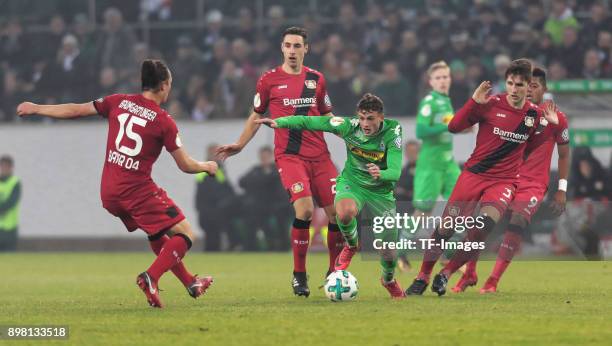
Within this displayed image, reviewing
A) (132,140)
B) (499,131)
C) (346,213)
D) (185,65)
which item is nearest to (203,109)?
(185,65)

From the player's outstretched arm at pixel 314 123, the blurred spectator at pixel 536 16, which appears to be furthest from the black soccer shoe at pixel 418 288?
the blurred spectator at pixel 536 16

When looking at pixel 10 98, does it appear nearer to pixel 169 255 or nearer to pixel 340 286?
pixel 169 255

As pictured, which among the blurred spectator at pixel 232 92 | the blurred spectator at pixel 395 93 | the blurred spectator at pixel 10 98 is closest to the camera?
the blurred spectator at pixel 395 93

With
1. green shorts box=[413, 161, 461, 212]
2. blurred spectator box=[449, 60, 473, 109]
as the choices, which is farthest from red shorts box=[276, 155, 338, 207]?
blurred spectator box=[449, 60, 473, 109]

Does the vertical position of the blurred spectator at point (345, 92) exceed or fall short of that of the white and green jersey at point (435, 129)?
it falls short

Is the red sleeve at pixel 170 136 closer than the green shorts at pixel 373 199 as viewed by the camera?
Yes

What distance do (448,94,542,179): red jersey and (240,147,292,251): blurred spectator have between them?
11224mm

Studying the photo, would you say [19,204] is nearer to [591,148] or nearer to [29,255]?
[29,255]

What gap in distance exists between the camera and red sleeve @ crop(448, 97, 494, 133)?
11422 mm

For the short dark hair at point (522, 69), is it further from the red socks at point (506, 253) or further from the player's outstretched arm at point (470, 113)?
the red socks at point (506, 253)

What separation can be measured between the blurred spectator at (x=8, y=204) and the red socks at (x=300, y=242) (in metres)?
13.7

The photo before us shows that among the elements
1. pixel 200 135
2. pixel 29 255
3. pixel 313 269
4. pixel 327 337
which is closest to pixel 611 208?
pixel 313 269

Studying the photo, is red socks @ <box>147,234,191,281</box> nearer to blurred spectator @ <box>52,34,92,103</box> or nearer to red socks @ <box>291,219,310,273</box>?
red socks @ <box>291,219,310,273</box>

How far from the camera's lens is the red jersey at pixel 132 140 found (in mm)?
10227
